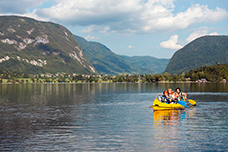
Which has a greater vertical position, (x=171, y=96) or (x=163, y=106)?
(x=171, y=96)

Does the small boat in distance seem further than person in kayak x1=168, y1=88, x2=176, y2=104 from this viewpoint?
No

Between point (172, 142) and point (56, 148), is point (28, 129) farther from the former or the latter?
point (172, 142)

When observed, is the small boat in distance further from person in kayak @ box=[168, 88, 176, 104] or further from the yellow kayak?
person in kayak @ box=[168, 88, 176, 104]

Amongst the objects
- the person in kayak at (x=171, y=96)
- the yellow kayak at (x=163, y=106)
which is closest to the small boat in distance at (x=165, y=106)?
the yellow kayak at (x=163, y=106)

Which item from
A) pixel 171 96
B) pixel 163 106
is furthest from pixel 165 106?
pixel 171 96

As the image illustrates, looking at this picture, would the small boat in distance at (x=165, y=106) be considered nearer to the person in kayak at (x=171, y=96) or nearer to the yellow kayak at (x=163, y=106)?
the yellow kayak at (x=163, y=106)

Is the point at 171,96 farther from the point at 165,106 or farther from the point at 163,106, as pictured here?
the point at 163,106

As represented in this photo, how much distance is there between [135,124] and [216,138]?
13.2 m

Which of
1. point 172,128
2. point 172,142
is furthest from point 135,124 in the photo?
point 172,142

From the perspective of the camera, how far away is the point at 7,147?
1074 inches

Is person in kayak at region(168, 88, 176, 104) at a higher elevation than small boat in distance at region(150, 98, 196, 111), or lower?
higher

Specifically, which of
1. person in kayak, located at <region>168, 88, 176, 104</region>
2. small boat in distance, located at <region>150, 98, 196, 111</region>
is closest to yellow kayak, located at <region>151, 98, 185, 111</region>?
small boat in distance, located at <region>150, 98, 196, 111</region>

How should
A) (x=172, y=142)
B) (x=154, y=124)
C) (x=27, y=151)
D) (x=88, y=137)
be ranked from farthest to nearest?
(x=154, y=124), (x=88, y=137), (x=172, y=142), (x=27, y=151)

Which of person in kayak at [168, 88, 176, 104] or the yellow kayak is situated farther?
person in kayak at [168, 88, 176, 104]
